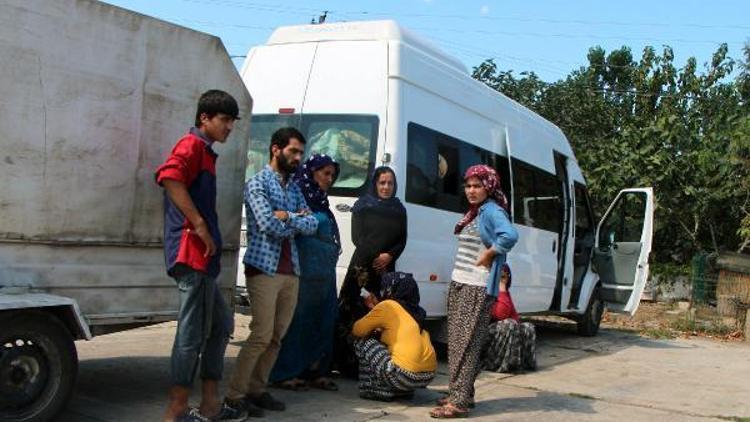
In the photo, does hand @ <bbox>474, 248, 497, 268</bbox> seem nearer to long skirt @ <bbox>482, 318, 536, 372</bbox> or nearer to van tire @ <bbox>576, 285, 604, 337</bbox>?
long skirt @ <bbox>482, 318, 536, 372</bbox>

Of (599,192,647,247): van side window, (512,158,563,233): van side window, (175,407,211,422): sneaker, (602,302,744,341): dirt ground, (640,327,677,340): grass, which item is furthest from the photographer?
(602,302,744,341): dirt ground

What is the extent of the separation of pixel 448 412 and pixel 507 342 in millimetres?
2262

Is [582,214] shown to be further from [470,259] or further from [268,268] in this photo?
[268,268]

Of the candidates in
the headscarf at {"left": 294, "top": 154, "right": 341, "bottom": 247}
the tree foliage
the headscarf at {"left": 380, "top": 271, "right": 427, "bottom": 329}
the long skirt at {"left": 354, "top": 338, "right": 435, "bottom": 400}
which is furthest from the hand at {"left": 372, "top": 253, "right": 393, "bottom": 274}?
the tree foliage

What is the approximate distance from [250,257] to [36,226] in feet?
4.07

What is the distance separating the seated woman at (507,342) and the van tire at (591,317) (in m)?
3.49

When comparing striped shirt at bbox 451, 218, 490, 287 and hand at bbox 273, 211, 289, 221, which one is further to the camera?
striped shirt at bbox 451, 218, 490, 287

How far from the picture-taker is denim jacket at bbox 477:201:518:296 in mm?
5145

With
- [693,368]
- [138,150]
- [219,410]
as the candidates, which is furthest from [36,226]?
[693,368]

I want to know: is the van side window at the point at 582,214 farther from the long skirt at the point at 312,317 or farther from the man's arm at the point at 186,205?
the man's arm at the point at 186,205

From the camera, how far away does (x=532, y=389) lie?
21.9 ft

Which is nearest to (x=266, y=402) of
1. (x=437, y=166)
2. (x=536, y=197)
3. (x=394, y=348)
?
(x=394, y=348)

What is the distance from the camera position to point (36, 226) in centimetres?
417

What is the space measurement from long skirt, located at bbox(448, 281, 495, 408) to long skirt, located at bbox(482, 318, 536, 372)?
2.10 m
